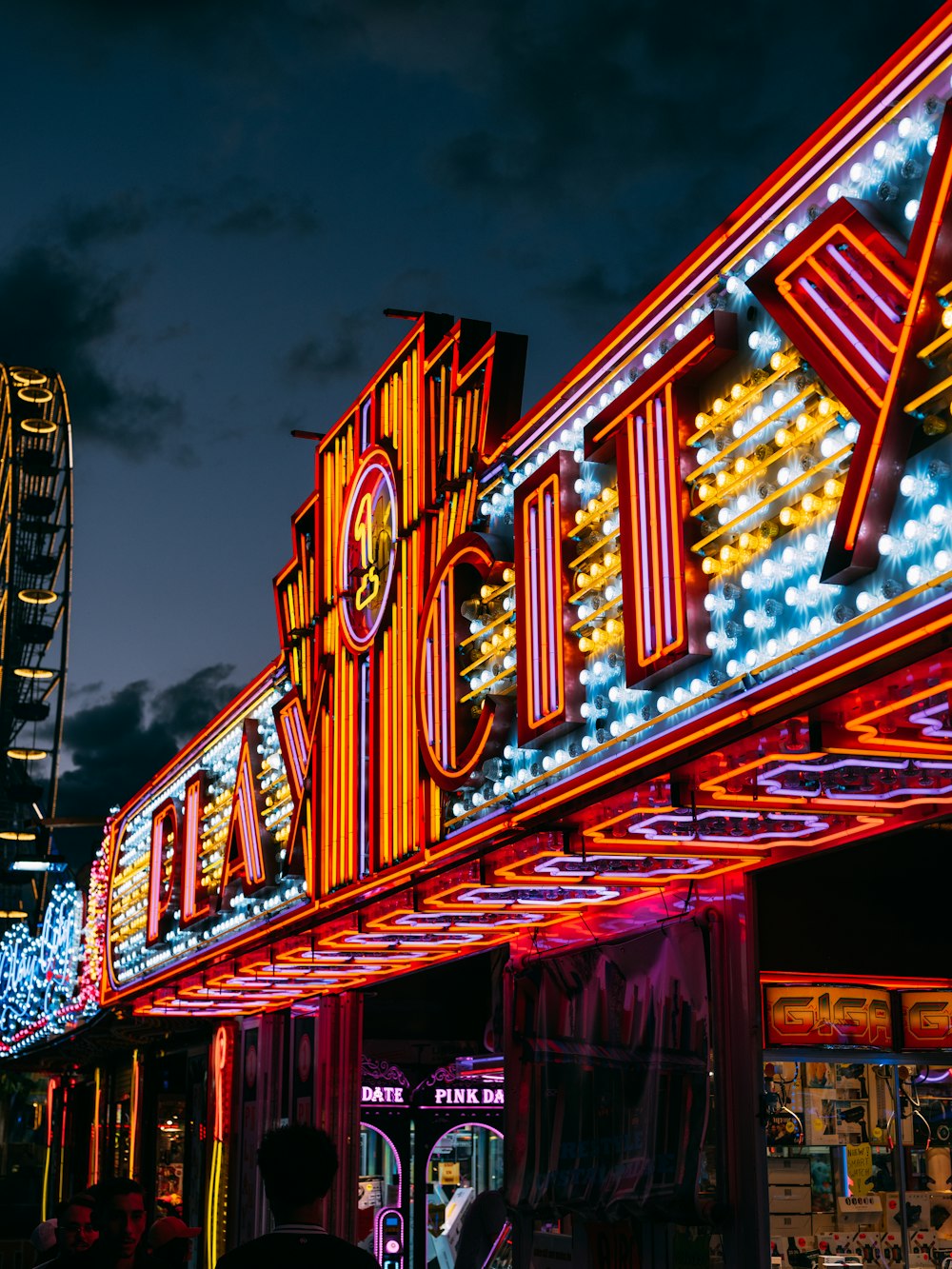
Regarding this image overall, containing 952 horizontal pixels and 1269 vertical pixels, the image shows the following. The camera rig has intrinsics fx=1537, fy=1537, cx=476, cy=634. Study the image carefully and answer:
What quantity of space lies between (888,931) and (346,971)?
6.46 meters

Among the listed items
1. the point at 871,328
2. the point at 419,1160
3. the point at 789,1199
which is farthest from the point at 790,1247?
the point at 419,1160

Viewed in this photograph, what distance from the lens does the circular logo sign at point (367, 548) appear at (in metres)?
11.6

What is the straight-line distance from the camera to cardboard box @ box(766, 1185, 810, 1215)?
9.89 metres

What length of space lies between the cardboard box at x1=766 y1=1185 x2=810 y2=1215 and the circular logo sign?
4793 mm

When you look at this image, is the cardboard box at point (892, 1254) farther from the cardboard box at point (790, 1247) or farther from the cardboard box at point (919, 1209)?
the cardboard box at point (790, 1247)

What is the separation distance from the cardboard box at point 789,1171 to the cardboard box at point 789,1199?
0.11 feet

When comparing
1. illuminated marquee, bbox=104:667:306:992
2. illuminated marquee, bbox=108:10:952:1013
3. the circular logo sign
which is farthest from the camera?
illuminated marquee, bbox=104:667:306:992

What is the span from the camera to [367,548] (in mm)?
12094

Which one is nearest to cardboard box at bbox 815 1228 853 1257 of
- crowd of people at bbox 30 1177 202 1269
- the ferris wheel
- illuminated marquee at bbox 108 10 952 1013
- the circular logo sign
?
illuminated marquee at bbox 108 10 952 1013

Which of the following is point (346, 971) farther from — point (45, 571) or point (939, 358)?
point (45, 571)

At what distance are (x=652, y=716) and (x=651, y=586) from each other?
24.1 inches

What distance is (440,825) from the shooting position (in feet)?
32.2

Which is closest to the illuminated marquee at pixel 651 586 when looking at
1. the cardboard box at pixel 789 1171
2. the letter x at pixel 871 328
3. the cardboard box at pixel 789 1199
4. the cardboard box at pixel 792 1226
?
the letter x at pixel 871 328

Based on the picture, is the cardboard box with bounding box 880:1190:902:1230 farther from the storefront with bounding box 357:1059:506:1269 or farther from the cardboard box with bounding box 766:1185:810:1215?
the storefront with bounding box 357:1059:506:1269
